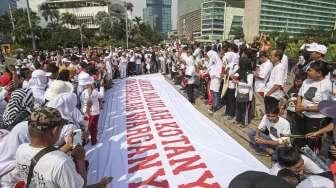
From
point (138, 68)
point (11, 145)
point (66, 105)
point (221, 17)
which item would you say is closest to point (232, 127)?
point (66, 105)

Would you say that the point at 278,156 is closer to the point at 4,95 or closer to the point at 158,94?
the point at 4,95

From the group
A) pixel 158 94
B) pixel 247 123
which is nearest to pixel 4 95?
pixel 247 123

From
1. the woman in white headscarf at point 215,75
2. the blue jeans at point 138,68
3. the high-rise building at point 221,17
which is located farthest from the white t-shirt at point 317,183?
the high-rise building at point 221,17

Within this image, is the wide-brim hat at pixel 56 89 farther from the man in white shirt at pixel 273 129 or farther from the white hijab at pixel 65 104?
the man in white shirt at pixel 273 129

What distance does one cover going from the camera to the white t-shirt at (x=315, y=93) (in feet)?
14.5

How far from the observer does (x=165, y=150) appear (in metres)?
5.93

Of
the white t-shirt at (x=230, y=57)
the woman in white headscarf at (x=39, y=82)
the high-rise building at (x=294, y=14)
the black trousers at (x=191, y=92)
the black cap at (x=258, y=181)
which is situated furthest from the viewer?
the high-rise building at (x=294, y=14)

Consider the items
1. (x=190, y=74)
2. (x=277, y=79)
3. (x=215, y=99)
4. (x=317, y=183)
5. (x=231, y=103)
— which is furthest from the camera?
(x=190, y=74)

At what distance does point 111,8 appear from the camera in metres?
107

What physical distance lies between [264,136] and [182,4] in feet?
577

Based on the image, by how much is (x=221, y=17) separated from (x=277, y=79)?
119 m

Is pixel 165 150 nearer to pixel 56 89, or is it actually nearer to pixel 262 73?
pixel 56 89

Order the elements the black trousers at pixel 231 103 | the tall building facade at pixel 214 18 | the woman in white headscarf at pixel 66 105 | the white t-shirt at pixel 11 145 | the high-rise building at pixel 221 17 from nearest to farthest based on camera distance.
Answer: the white t-shirt at pixel 11 145, the woman in white headscarf at pixel 66 105, the black trousers at pixel 231 103, the high-rise building at pixel 221 17, the tall building facade at pixel 214 18

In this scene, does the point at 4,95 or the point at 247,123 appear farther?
the point at 247,123
